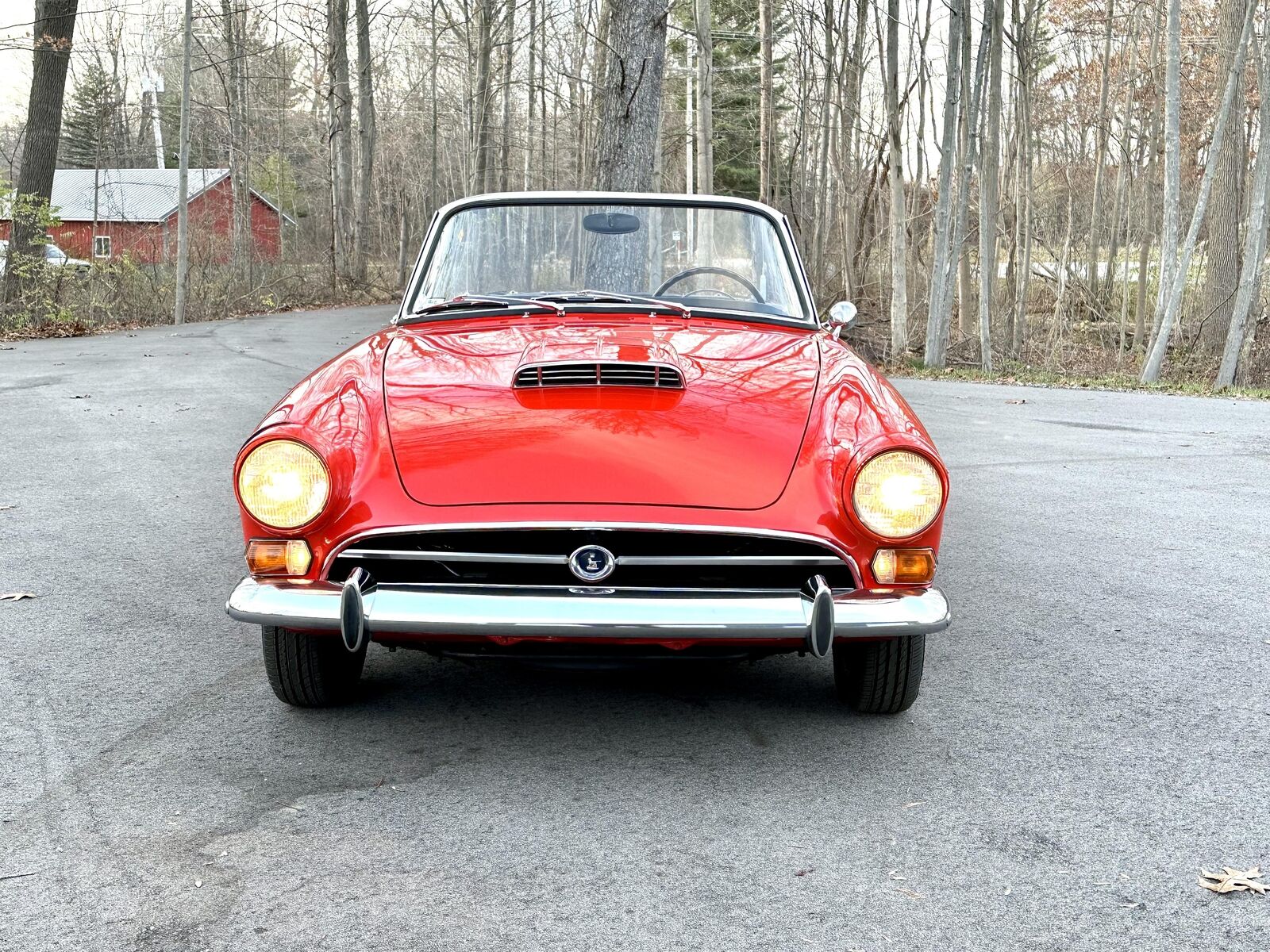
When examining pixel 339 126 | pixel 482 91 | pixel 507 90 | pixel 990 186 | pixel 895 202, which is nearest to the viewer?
pixel 895 202

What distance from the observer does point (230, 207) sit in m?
46.8

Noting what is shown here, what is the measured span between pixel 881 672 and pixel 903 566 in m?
0.41

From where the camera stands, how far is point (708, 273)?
14.8ft

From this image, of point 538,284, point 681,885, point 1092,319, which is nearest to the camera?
point 681,885

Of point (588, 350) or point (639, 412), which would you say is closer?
point (639, 412)

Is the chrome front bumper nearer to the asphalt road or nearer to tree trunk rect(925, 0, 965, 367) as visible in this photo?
the asphalt road

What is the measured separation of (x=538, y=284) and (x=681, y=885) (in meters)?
2.48

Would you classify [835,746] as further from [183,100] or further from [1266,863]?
[183,100]

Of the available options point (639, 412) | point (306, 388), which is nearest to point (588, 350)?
point (639, 412)

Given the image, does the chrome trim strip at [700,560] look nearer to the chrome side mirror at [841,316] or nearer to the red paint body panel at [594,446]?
the red paint body panel at [594,446]

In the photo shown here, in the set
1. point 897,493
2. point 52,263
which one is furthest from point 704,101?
point 897,493

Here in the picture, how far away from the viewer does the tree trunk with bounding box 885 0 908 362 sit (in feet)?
57.0

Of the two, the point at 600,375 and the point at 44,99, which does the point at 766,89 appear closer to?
the point at 44,99

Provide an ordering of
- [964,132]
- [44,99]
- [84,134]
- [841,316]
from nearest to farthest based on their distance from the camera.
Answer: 1. [841,316]
2. [44,99]
3. [964,132]
4. [84,134]
